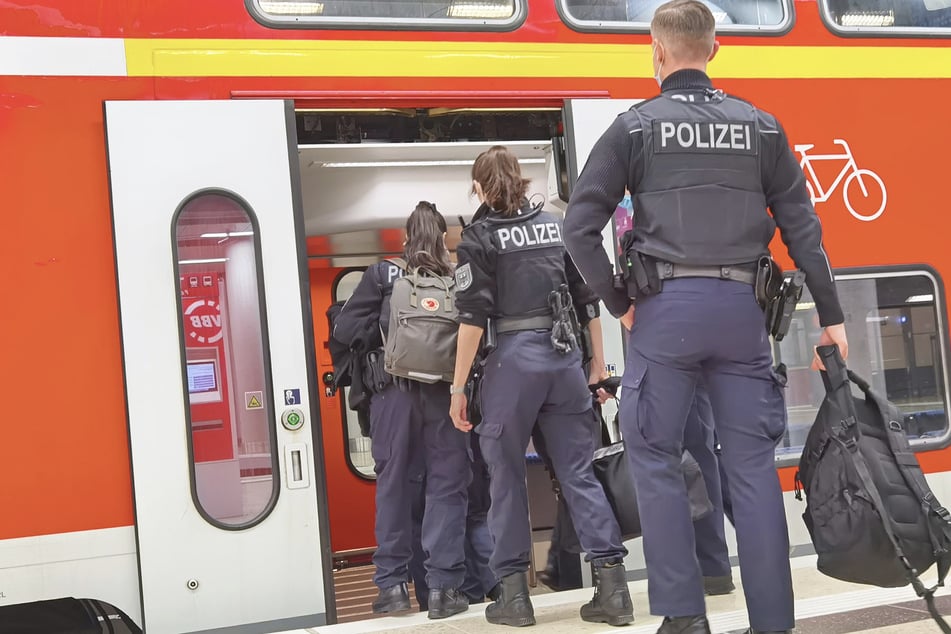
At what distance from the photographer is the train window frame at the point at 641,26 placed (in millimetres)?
4574

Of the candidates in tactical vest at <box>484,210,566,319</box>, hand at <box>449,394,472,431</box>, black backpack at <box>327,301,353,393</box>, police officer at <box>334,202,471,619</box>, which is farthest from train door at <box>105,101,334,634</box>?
tactical vest at <box>484,210,566,319</box>

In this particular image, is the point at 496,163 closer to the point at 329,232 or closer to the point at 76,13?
the point at 76,13

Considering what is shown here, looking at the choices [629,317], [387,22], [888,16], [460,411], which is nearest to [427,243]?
[460,411]

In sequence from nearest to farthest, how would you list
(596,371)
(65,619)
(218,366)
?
(218,366) < (596,371) < (65,619)

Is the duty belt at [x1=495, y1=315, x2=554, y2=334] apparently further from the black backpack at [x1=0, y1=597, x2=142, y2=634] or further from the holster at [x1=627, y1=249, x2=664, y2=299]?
the black backpack at [x1=0, y1=597, x2=142, y2=634]

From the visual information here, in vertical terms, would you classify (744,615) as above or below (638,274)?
below

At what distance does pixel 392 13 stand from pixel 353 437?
319 cm

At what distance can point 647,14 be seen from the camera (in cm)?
474

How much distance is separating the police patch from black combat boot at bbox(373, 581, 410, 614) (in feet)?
4.19

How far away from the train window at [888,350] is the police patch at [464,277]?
182cm

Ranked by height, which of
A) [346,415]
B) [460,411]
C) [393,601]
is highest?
[460,411]

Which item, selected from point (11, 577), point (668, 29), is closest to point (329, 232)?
point (11, 577)

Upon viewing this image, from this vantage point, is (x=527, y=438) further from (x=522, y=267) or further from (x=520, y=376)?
(x=522, y=267)

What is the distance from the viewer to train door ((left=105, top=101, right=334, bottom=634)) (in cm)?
389
